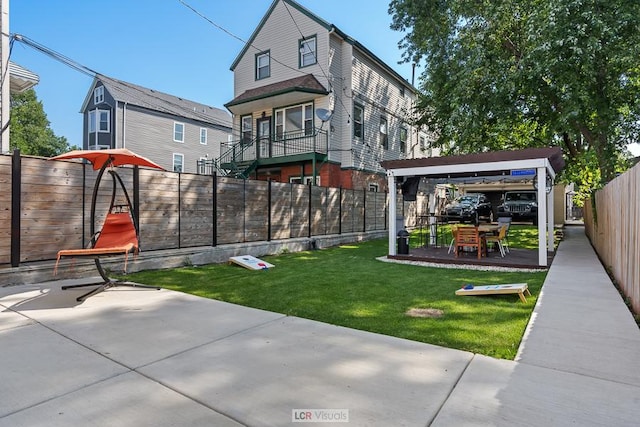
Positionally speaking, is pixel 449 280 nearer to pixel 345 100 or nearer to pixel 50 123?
pixel 345 100

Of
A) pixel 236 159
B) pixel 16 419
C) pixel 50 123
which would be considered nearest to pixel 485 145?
pixel 236 159

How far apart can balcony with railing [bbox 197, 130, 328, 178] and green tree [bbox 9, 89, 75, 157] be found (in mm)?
28064

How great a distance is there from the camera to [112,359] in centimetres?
306

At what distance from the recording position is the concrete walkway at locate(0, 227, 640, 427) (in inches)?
89.2

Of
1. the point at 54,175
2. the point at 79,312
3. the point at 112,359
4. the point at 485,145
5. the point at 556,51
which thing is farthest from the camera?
the point at 485,145

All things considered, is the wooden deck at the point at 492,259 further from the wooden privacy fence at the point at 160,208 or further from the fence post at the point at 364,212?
the fence post at the point at 364,212

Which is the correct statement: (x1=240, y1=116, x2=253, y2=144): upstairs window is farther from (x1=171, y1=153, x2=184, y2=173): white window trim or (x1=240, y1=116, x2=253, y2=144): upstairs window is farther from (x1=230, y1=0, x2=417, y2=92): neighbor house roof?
(x1=171, y1=153, x2=184, y2=173): white window trim

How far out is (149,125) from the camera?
23797 millimetres

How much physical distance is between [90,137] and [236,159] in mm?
11899

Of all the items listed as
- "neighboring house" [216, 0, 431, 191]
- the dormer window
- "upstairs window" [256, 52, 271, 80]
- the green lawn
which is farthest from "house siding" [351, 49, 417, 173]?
the dormer window

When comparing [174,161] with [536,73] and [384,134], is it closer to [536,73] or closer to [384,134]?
[384,134]

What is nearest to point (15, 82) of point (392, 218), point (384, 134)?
point (392, 218)

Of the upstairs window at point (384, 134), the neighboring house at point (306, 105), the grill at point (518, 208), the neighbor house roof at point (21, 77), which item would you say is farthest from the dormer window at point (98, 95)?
the grill at point (518, 208)

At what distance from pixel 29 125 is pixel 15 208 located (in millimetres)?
39596
